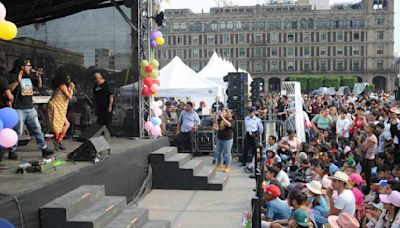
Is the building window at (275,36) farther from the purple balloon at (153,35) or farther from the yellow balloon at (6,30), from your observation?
A: the yellow balloon at (6,30)

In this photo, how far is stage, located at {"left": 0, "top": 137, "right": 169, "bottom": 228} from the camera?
5.17 m

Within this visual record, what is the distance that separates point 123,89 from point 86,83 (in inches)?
37.3

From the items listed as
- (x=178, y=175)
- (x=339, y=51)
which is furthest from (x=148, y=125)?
(x=339, y=51)

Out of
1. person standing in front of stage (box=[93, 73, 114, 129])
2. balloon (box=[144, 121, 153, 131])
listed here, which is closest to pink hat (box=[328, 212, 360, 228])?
person standing in front of stage (box=[93, 73, 114, 129])

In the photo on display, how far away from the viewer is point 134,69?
1109 centimetres

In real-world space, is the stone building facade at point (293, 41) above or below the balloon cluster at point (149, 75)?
above

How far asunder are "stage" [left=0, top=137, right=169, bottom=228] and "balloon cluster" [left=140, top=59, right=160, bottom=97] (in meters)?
1.19

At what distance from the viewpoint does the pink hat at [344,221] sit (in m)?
6.07

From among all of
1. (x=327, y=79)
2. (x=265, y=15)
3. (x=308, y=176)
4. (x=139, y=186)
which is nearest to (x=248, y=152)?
(x=308, y=176)

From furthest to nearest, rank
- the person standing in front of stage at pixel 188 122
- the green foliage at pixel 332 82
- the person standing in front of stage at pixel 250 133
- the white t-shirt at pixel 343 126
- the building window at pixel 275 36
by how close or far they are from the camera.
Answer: the building window at pixel 275 36 < the green foliage at pixel 332 82 < the white t-shirt at pixel 343 126 < the person standing in front of stage at pixel 188 122 < the person standing in front of stage at pixel 250 133

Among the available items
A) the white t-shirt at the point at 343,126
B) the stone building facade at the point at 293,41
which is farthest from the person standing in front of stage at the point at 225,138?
the stone building facade at the point at 293,41

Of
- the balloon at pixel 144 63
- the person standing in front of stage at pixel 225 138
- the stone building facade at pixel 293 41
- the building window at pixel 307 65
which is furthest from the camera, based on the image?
the building window at pixel 307 65

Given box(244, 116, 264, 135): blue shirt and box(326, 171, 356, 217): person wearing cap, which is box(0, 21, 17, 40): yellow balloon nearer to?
box(326, 171, 356, 217): person wearing cap

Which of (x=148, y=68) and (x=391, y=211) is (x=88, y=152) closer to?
(x=148, y=68)
